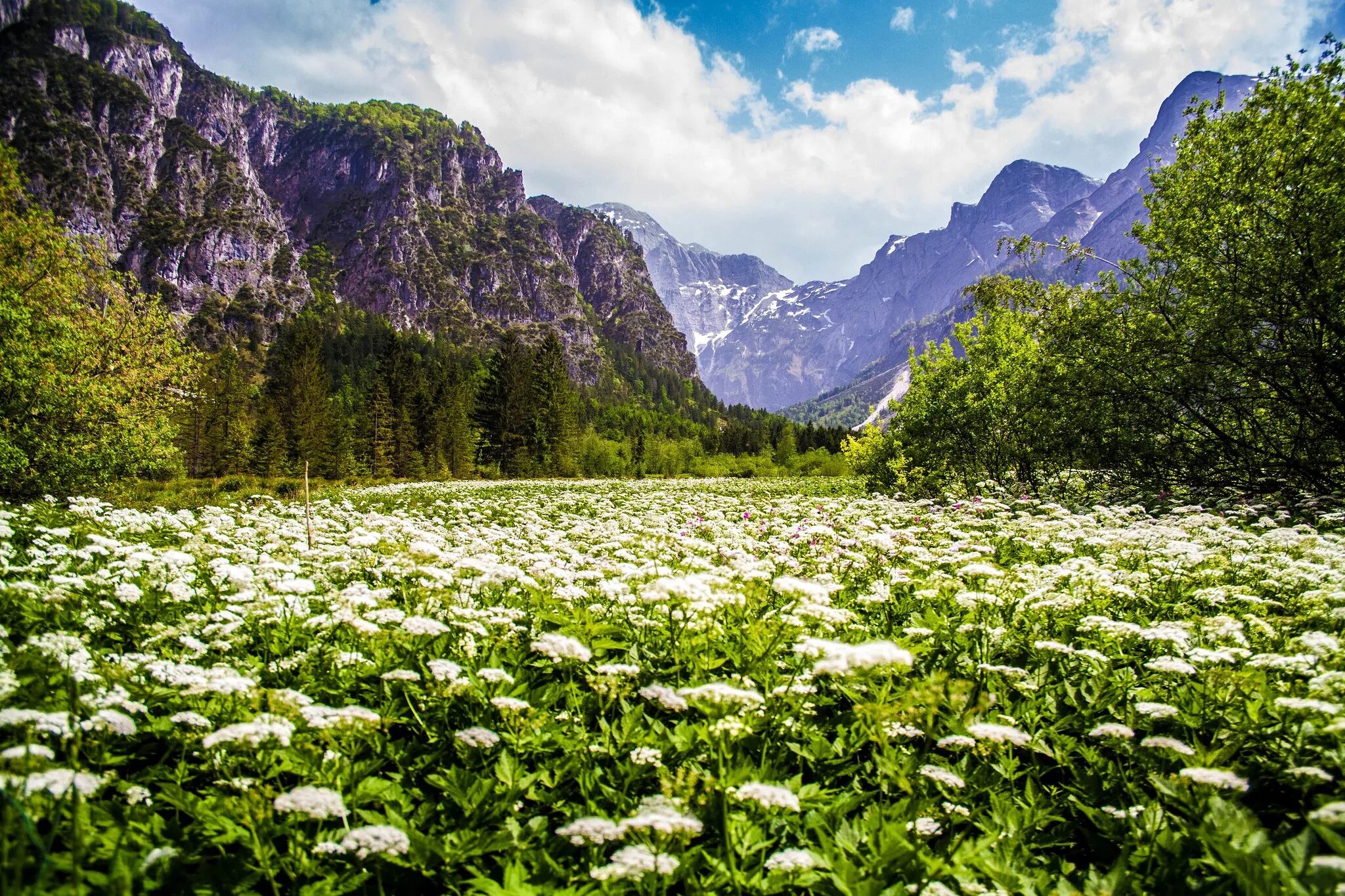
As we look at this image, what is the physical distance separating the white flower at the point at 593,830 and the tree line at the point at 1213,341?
55.4 feet

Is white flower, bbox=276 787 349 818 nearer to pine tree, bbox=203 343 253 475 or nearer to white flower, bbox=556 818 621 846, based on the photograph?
white flower, bbox=556 818 621 846

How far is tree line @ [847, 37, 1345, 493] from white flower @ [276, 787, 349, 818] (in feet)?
57.8

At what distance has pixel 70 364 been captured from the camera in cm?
2045

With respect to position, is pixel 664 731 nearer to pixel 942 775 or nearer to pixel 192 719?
pixel 942 775

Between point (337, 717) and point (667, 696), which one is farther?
point (667, 696)

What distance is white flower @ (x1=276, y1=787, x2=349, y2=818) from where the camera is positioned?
2527 millimetres

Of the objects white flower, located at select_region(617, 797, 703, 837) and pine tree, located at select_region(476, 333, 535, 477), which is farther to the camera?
pine tree, located at select_region(476, 333, 535, 477)

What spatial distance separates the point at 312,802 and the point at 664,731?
207 cm

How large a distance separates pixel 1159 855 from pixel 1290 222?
59.3ft

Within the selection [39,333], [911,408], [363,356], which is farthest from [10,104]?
[911,408]

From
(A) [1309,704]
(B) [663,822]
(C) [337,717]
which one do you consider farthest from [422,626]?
(A) [1309,704]

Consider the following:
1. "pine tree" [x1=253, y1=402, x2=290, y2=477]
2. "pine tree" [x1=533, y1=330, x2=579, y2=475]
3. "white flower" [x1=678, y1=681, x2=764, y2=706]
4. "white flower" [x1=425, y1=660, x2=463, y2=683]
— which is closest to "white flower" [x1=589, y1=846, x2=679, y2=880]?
"white flower" [x1=678, y1=681, x2=764, y2=706]

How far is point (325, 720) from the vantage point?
303 cm

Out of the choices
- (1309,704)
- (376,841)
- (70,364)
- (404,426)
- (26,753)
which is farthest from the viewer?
(404,426)
